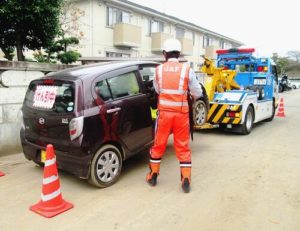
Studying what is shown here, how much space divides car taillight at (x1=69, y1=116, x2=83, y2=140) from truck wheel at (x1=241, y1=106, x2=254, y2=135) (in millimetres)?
5208

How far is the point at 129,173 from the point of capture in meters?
5.26

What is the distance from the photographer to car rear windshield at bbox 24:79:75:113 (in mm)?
4383

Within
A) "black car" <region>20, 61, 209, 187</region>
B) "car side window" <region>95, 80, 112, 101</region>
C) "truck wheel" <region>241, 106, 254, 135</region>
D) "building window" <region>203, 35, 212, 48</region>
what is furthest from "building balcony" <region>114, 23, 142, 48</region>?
"car side window" <region>95, 80, 112, 101</region>

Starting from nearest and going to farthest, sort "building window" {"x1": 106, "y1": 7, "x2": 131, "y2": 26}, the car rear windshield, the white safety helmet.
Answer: the car rear windshield
the white safety helmet
"building window" {"x1": 106, "y1": 7, "x2": 131, "y2": 26}

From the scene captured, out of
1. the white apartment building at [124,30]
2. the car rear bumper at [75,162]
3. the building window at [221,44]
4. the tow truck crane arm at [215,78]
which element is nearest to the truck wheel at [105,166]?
the car rear bumper at [75,162]

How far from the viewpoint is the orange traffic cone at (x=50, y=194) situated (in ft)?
12.6

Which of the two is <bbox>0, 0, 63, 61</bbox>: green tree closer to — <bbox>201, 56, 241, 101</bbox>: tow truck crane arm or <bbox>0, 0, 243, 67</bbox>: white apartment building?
<bbox>201, 56, 241, 101</bbox>: tow truck crane arm

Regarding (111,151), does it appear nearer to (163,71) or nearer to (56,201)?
(56,201)

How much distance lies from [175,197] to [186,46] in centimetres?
2205

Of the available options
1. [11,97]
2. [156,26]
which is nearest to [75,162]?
[11,97]

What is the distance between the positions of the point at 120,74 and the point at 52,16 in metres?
3.53

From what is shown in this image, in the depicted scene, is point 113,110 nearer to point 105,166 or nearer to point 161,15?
point 105,166

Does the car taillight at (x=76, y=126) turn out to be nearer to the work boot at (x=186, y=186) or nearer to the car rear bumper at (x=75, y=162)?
the car rear bumper at (x=75, y=162)

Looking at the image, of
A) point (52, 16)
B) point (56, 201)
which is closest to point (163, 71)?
point (56, 201)
